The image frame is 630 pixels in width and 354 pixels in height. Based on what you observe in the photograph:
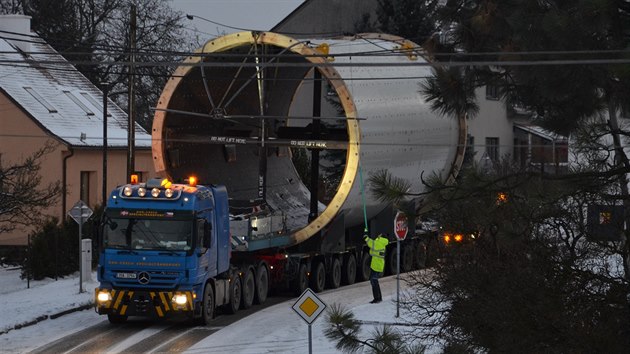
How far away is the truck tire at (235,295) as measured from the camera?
24891mm

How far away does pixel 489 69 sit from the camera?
34.7 ft

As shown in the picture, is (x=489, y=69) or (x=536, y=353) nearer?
(x=536, y=353)

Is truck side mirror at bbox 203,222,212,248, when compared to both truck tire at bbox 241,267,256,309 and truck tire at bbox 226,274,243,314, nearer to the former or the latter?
truck tire at bbox 226,274,243,314

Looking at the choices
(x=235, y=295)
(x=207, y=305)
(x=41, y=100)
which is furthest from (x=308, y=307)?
(x=41, y=100)

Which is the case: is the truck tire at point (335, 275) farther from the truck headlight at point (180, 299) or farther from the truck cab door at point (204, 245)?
the truck headlight at point (180, 299)

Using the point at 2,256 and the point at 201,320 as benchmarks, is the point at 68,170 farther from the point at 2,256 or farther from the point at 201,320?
the point at 201,320

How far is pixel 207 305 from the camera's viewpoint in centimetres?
2328

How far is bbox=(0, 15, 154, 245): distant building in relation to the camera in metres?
40.2

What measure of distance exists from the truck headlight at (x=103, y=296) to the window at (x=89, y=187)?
20.2 meters

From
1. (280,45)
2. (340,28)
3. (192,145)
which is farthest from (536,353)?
(340,28)

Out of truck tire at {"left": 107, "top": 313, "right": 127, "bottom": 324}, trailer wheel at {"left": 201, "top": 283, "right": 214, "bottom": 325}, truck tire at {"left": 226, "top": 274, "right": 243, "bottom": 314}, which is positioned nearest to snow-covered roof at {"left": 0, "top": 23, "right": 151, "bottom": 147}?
truck tire at {"left": 226, "top": 274, "right": 243, "bottom": 314}

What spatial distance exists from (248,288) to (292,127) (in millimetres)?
4984

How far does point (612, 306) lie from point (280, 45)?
17.3m

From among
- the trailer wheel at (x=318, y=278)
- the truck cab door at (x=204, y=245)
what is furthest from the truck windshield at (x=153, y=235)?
the trailer wheel at (x=318, y=278)
